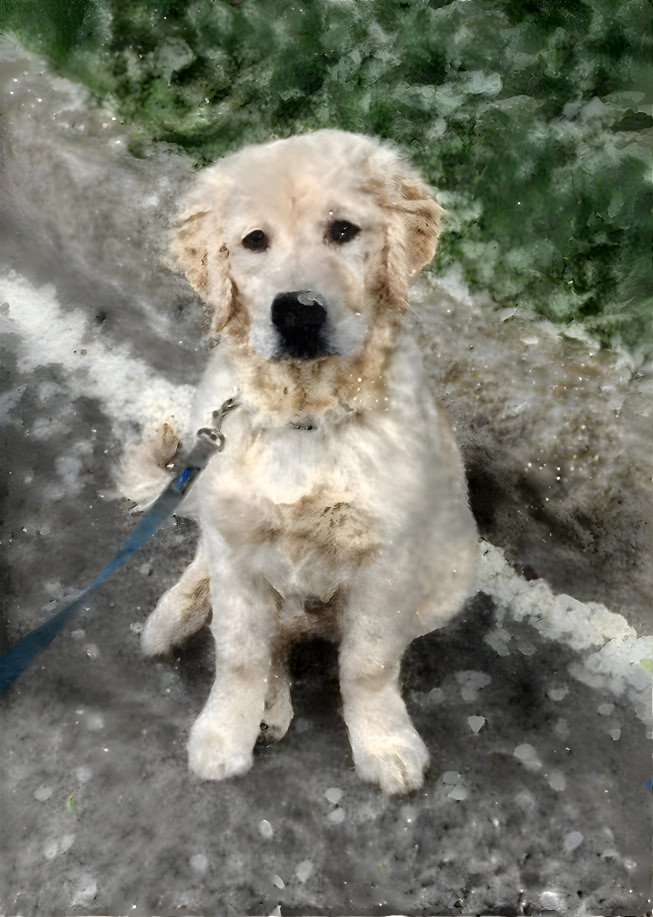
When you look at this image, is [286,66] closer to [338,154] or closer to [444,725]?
[338,154]

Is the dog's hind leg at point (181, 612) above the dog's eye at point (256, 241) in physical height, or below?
below

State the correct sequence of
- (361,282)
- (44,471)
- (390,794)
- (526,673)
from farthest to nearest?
(44,471) → (526,673) → (390,794) → (361,282)

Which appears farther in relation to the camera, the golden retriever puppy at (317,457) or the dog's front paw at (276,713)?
the dog's front paw at (276,713)

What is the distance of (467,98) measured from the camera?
52.0 inches

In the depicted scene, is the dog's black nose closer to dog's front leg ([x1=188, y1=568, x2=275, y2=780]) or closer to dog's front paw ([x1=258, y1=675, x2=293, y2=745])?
dog's front leg ([x1=188, y1=568, x2=275, y2=780])

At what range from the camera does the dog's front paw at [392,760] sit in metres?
1.24

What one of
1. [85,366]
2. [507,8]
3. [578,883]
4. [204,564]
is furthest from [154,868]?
[507,8]

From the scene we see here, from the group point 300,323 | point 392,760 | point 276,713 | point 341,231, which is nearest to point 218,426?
point 300,323

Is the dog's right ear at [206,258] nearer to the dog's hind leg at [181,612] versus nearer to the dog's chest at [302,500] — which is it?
the dog's chest at [302,500]

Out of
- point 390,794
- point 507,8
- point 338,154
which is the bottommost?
point 390,794

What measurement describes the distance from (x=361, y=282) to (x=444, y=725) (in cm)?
81

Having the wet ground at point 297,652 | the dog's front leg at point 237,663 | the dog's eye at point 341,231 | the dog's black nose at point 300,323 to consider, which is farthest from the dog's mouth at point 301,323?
the dog's front leg at point 237,663

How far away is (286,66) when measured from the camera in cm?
134

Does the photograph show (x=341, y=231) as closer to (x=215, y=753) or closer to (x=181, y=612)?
(x=181, y=612)
